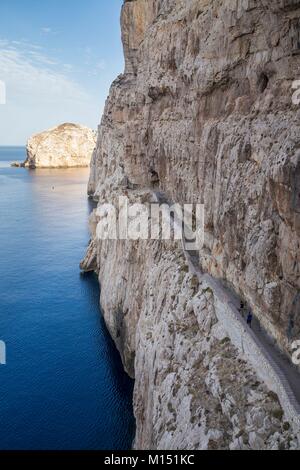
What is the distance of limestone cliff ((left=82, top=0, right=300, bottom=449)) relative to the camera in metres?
20.9

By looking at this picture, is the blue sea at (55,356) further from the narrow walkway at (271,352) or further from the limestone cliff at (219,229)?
the narrow walkway at (271,352)

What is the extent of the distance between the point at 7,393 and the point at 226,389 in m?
26.1

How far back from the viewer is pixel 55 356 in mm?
45250

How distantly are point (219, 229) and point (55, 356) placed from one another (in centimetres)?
2712

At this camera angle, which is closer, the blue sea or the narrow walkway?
the narrow walkway

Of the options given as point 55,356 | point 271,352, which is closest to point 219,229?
point 271,352

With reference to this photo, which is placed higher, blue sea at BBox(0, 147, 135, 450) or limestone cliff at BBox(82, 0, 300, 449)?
limestone cliff at BBox(82, 0, 300, 449)

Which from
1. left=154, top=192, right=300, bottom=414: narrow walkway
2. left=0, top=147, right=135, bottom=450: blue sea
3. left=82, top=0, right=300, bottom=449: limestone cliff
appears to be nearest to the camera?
left=154, top=192, right=300, bottom=414: narrow walkway

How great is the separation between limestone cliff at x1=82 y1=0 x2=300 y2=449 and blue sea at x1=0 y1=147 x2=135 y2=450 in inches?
135

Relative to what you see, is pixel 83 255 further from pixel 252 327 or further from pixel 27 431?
pixel 252 327

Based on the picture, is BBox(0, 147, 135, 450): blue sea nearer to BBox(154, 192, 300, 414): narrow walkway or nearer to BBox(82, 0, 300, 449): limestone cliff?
BBox(82, 0, 300, 449): limestone cliff

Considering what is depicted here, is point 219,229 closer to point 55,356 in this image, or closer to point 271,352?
point 271,352

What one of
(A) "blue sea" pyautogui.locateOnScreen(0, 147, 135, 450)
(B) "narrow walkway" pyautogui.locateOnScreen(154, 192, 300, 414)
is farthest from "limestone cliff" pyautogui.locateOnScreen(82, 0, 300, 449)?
(A) "blue sea" pyautogui.locateOnScreen(0, 147, 135, 450)

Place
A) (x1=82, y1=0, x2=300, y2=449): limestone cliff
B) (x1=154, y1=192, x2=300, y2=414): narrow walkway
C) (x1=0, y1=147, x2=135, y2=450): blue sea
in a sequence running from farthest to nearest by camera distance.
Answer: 1. (x1=0, y1=147, x2=135, y2=450): blue sea
2. (x1=82, y1=0, x2=300, y2=449): limestone cliff
3. (x1=154, y1=192, x2=300, y2=414): narrow walkway
